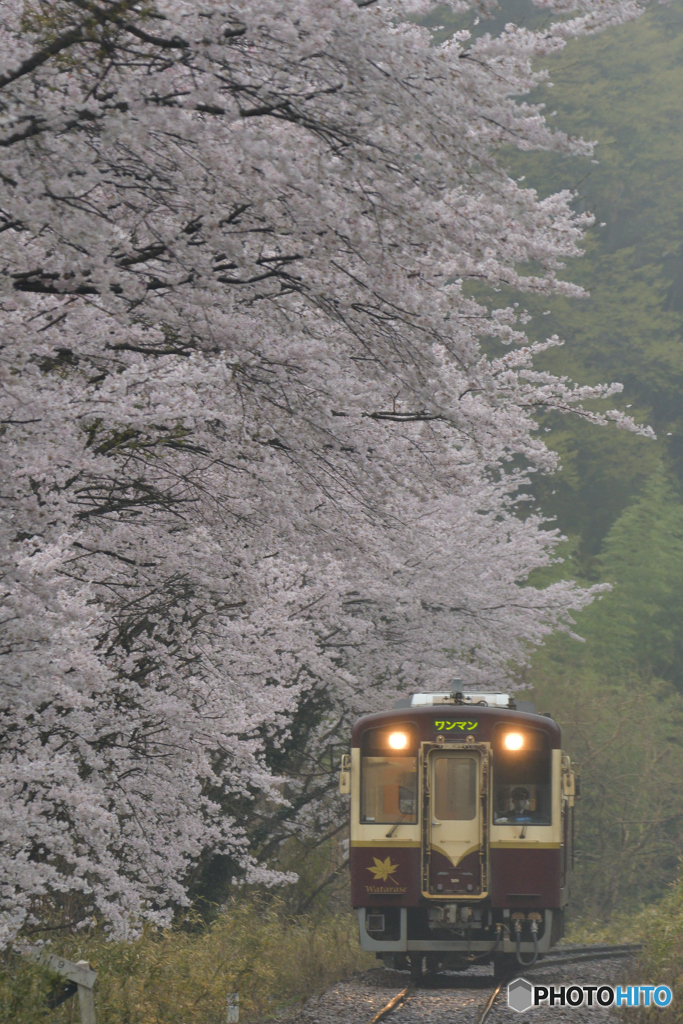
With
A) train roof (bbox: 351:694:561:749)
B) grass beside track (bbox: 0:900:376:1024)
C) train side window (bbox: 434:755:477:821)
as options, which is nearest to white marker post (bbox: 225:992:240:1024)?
grass beside track (bbox: 0:900:376:1024)

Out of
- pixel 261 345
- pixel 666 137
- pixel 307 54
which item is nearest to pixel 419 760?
pixel 261 345

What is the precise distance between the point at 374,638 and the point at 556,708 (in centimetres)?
1006

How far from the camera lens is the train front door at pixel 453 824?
9.90 m

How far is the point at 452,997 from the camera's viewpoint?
9.74 metres

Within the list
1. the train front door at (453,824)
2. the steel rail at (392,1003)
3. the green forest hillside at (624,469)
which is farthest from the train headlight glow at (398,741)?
the green forest hillside at (624,469)

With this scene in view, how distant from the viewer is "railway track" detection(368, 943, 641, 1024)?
28.7 ft

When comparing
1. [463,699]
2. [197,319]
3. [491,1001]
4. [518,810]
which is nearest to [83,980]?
[197,319]

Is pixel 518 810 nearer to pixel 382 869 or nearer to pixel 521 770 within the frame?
pixel 521 770

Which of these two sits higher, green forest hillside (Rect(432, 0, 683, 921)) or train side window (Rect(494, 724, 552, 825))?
green forest hillside (Rect(432, 0, 683, 921))

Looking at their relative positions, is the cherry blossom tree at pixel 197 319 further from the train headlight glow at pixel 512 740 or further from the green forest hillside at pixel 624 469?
the green forest hillside at pixel 624 469

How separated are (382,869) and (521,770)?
1.47m

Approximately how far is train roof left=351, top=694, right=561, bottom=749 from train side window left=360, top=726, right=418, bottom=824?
12 cm

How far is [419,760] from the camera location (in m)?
10.1

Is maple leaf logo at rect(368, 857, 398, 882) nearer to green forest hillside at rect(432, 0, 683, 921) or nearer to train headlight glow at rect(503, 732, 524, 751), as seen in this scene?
train headlight glow at rect(503, 732, 524, 751)
